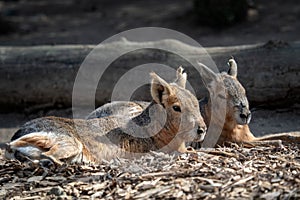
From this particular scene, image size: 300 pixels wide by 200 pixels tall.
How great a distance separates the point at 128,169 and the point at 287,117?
4.02 meters

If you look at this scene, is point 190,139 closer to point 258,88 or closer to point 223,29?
point 258,88

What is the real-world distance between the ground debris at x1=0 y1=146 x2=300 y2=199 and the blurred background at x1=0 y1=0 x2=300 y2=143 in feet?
22.5

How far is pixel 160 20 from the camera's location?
616 inches

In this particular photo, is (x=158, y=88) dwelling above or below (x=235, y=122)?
above

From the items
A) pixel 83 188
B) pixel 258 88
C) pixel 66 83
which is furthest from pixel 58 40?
pixel 83 188

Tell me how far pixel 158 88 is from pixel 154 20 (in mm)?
8998

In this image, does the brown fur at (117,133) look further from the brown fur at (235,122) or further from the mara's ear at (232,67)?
the mara's ear at (232,67)

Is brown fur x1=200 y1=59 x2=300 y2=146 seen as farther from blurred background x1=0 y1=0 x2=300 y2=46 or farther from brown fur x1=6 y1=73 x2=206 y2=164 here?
blurred background x1=0 y1=0 x2=300 y2=46

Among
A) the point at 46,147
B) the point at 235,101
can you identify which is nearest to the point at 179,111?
the point at 235,101

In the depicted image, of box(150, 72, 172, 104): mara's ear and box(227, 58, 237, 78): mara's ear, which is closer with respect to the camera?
box(150, 72, 172, 104): mara's ear

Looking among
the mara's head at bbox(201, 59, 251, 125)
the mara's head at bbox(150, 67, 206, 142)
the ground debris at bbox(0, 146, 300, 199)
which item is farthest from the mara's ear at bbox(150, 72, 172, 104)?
the mara's head at bbox(201, 59, 251, 125)

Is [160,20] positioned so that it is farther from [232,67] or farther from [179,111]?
[179,111]

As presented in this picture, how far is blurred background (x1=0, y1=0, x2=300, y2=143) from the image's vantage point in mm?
14211

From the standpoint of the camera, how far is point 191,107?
22.5ft
